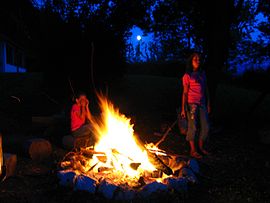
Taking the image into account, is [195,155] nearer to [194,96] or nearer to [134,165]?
[194,96]

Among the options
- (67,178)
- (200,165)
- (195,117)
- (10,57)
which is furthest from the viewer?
(10,57)

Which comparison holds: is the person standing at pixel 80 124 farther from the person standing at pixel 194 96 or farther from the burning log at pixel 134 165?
the person standing at pixel 194 96

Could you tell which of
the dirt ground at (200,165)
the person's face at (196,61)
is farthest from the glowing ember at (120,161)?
the person's face at (196,61)

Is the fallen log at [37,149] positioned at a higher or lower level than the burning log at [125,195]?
higher

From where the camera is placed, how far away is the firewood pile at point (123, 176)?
15.6 ft

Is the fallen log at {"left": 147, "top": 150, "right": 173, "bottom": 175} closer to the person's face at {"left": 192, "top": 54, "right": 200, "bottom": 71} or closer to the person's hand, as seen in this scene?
the person's hand

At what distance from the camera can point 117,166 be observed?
19.0 feet

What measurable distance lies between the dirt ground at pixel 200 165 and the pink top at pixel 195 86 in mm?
1219

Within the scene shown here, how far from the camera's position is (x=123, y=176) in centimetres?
546

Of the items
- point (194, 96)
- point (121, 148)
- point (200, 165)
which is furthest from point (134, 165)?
point (194, 96)

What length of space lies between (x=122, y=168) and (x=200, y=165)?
160cm

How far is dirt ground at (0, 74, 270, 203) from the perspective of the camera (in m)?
A: 4.84

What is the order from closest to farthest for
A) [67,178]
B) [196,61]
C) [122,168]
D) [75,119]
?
[67,178]
[122,168]
[196,61]
[75,119]

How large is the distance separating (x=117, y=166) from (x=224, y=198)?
1.87 m
